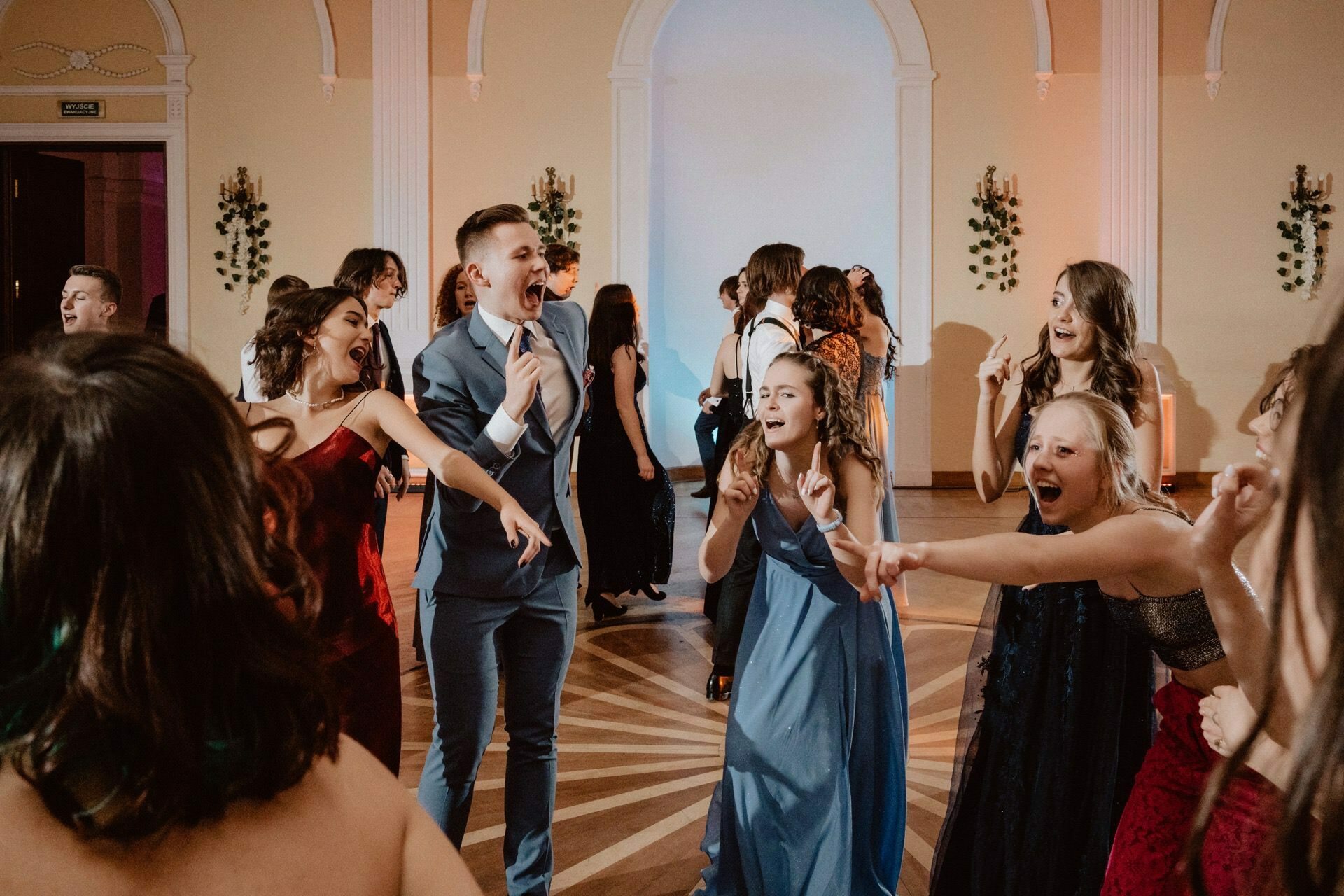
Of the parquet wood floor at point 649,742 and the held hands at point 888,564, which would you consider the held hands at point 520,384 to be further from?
the parquet wood floor at point 649,742

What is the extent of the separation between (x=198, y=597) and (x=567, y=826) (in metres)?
2.55

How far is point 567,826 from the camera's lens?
3.09m

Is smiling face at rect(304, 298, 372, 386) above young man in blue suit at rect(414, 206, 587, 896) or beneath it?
above

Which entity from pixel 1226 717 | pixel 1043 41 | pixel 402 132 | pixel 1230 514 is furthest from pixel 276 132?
pixel 1226 717

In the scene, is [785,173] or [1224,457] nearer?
[1224,457]

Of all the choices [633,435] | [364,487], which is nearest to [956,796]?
[364,487]

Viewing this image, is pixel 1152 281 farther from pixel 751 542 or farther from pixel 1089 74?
pixel 751 542

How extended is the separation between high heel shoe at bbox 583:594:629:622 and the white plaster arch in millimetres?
4764

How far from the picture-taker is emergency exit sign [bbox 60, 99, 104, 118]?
9.71 m

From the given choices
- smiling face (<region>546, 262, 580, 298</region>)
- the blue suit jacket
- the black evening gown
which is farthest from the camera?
the black evening gown

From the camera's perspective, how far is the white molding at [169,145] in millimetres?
9711

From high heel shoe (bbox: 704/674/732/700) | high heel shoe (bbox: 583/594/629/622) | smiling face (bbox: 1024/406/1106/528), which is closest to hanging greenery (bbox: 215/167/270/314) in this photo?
high heel shoe (bbox: 583/594/629/622)

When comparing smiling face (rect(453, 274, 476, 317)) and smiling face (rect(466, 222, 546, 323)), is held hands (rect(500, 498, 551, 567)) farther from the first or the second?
smiling face (rect(453, 274, 476, 317))

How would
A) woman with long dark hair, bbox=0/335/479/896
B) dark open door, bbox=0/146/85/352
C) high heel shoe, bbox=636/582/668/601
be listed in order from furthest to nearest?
dark open door, bbox=0/146/85/352, high heel shoe, bbox=636/582/668/601, woman with long dark hair, bbox=0/335/479/896
